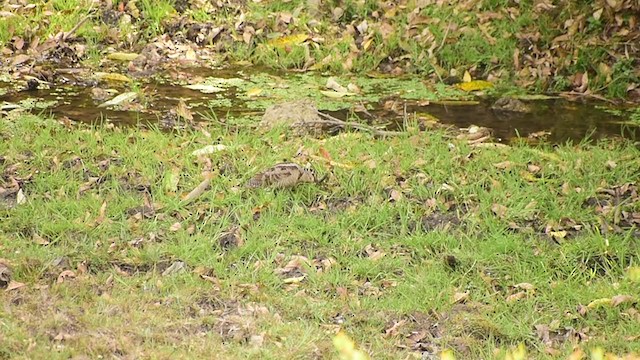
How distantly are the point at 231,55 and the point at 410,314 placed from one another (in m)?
4.83

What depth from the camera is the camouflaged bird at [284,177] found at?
5.74 metres

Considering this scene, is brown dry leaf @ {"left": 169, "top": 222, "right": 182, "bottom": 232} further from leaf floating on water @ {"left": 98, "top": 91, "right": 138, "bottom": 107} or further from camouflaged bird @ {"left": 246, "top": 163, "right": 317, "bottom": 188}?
leaf floating on water @ {"left": 98, "top": 91, "right": 138, "bottom": 107}

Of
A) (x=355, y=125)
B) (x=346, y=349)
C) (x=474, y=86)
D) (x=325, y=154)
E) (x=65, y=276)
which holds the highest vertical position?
(x=346, y=349)

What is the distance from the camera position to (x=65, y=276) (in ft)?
15.7

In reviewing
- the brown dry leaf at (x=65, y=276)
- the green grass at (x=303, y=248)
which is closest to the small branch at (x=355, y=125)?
the green grass at (x=303, y=248)

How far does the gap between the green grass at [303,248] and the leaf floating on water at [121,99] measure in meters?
0.89

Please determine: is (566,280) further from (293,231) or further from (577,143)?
(577,143)

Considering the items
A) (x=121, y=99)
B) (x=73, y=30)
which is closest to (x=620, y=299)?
(x=121, y=99)

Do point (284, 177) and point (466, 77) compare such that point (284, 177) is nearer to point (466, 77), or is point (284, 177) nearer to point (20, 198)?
point (20, 198)

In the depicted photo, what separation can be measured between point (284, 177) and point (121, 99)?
2.33m

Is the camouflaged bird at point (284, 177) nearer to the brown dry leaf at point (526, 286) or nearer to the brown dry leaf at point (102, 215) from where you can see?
the brown dry leaf at point (102, 215)

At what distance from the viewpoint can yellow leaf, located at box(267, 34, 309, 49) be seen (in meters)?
8.88

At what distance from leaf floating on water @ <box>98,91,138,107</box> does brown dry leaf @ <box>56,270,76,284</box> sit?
2908 millimetres

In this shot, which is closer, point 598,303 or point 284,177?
point 598,303
